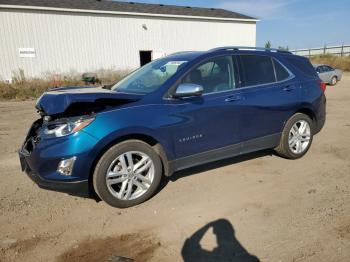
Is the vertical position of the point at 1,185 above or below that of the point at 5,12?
below

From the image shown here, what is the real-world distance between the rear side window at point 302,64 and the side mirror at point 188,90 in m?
2.18

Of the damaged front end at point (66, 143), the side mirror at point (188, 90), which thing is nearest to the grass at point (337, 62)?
the side mirror at point (188, 90)

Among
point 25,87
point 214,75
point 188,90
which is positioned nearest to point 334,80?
point 25,87

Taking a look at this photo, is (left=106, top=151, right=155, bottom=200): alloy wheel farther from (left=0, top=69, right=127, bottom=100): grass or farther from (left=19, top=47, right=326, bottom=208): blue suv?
(left=0, top=69, right=127, bottom=100): grass

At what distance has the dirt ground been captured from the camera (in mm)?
Result: 2957

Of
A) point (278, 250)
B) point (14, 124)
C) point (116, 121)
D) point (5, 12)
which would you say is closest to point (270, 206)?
point (278, 250)

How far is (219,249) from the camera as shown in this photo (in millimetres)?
2959

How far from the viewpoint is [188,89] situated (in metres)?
3.91

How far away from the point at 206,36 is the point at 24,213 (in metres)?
25.3

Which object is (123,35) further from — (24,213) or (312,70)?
(24,213)

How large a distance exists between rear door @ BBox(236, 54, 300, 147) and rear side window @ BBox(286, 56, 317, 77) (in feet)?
0.91

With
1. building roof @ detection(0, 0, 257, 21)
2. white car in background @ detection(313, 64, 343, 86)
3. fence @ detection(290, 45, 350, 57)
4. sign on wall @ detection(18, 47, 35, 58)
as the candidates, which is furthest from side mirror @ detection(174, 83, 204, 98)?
fence @ detection(290, 45, 350, 57)

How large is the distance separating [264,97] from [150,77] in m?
1.69

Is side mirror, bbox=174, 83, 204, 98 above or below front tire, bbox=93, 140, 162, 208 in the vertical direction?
above
